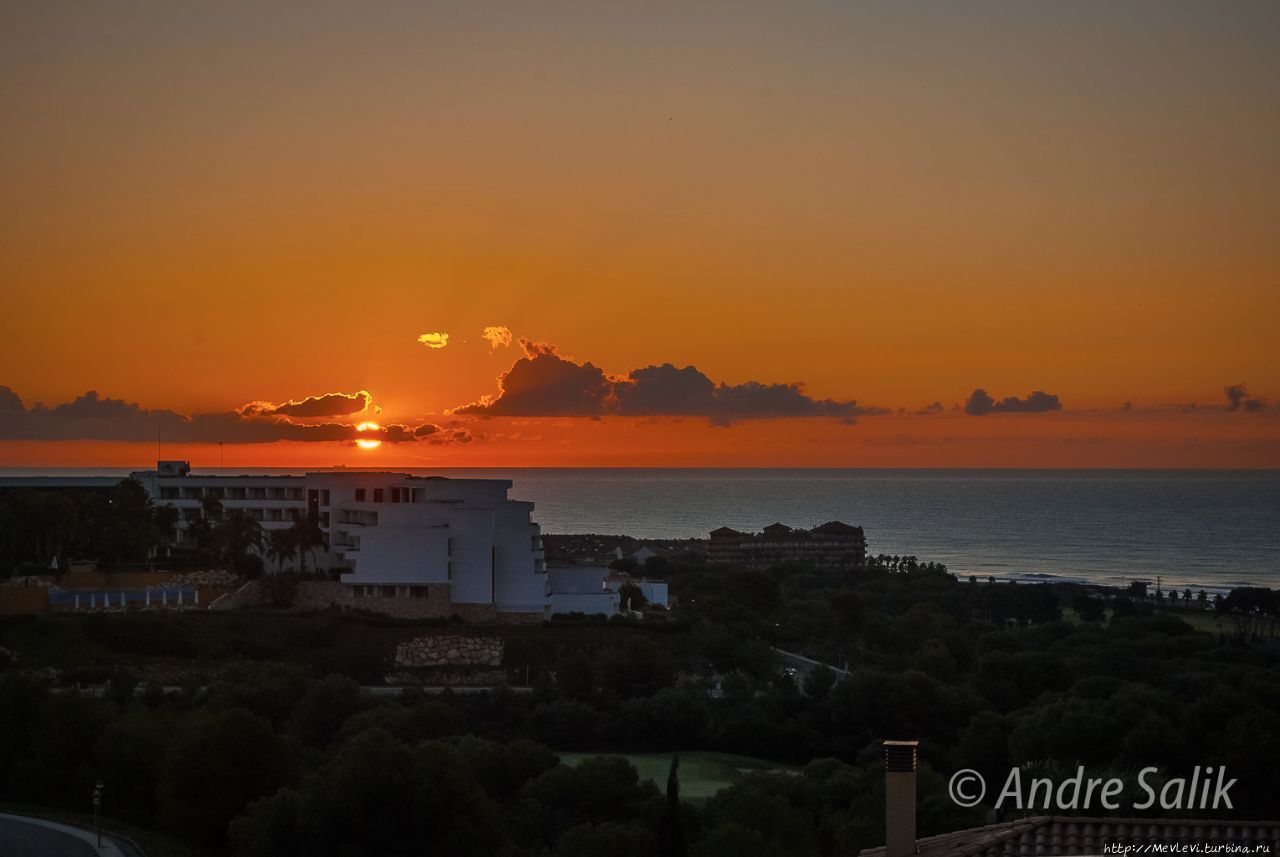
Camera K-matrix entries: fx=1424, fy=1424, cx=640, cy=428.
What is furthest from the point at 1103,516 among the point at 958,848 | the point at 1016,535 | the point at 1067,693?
the point at 958,848

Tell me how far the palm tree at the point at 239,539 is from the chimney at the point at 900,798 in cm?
3616

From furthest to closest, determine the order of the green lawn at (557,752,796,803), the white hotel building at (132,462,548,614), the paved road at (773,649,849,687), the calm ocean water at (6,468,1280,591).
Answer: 1. the calm ocean water at (6,468,1280,591)
2. the white hotel building at (132,462,548,614)
3. the paved road at (773,649,849,687)
4. the green lawn at (557,752,796,803)

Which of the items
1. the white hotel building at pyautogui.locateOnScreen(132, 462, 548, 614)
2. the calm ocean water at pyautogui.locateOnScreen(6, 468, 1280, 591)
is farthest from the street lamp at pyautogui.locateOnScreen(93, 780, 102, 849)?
the calm ocean water at pyautogui.locateOnScreen(6, 468, 1280, 591)

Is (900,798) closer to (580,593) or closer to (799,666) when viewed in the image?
(799,666)

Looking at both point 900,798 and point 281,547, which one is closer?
point 900,798

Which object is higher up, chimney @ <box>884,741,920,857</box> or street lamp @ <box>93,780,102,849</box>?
chimney @ <box>884,741,920,857</box>

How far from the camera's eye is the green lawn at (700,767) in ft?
93.4

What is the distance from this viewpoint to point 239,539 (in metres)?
45.0

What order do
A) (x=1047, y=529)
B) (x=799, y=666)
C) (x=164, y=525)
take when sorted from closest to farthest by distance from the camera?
(x=799, y=666) < (x=164, y=525) < (x=1047, y=529)

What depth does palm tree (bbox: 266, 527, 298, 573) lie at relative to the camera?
45062mm

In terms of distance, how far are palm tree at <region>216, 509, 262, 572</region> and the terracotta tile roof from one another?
119 feet

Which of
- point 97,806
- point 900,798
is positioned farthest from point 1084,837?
point 97,806

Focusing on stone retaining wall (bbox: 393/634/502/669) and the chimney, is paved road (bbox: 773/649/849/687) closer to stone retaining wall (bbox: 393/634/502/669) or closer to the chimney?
stone retaining wall (bbox: 393/634/502/669)

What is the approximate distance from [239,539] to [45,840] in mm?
23105
